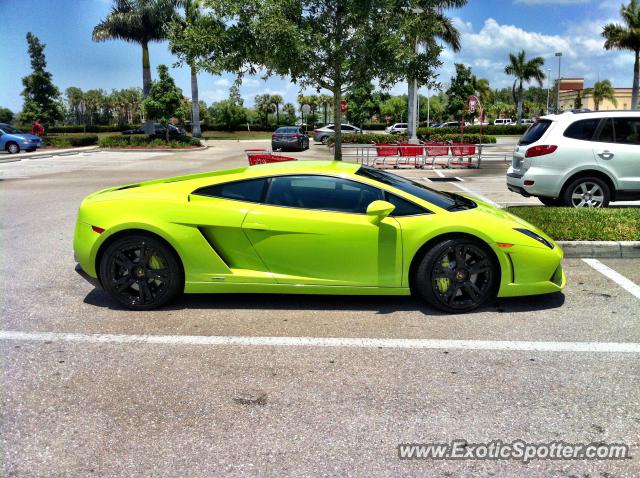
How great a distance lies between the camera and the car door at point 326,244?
4.67 metres

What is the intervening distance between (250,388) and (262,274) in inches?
55.9

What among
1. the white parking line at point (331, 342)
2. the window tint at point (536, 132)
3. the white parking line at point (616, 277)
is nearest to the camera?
the white parking line at point (331, 342)

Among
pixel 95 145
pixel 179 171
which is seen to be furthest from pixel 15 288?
pixel 95 145

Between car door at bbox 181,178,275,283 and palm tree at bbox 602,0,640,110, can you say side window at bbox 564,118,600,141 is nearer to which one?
car door at bbox 181,178,275,283

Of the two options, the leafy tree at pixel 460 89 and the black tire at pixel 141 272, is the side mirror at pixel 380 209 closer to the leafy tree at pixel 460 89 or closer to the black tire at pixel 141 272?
the black tire at pixel 141 272

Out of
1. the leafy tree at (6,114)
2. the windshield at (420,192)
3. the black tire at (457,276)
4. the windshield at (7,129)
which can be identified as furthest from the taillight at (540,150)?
the leafy tree at (6,114)

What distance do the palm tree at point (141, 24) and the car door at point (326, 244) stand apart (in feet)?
114

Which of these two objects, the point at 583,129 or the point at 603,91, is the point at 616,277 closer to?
the point at 583,129

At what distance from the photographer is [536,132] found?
29.8 feet

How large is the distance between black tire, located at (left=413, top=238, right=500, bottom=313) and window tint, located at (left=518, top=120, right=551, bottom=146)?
5.00m

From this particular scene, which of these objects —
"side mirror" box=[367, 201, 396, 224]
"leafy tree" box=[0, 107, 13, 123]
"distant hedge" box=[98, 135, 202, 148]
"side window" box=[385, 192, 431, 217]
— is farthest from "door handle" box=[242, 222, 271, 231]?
"leafy tree" box=[0, 107, 13, 123]

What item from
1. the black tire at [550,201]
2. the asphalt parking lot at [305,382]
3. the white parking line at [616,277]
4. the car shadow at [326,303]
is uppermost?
the black tire at [550,201]

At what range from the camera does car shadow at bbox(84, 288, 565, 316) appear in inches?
195

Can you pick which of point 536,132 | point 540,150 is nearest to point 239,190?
point 540,150
